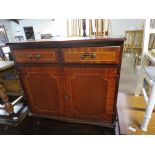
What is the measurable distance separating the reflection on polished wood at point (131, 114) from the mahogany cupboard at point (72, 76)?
0.48 ft

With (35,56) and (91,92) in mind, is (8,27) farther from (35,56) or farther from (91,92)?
(91,92)

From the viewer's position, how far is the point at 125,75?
105 inches

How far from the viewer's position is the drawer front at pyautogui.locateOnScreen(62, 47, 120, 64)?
79cm

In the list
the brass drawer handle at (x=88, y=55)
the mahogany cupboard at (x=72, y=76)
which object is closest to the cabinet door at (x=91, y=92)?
the mahogany cupboard at (x=72, y=76)

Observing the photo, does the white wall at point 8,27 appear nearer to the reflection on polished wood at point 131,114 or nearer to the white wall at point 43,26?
the white wall at point 43,26

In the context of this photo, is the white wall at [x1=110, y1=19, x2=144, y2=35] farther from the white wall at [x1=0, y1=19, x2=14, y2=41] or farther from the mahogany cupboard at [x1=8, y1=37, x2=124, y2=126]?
the white wall at [x1=0, y1=19, x2=14, y2=41]
